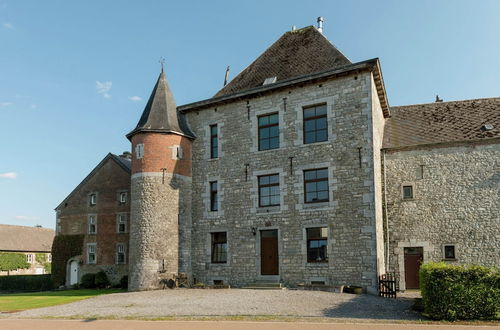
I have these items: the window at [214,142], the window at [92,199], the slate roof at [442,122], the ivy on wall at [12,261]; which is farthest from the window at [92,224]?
the ivy on wall at [12,261]

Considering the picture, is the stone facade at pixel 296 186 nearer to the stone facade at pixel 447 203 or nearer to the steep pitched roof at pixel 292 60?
the steep pitched roof at pixel 292 60

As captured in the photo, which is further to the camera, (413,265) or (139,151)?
(139,151)

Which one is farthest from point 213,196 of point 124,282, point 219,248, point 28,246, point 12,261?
point 28,246

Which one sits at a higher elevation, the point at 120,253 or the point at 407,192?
the point at 407,192

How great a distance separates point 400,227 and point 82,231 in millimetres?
18594

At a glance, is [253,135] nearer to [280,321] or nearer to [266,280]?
[266,280]

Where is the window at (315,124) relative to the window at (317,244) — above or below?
above

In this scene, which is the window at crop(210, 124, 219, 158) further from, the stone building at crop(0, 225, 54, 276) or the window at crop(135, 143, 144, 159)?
the stone building at crop(0, 225, 54, 276)

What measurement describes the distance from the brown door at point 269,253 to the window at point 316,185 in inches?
84.9

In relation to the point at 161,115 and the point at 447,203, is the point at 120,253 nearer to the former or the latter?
the point at 161,115

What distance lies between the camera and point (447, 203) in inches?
755

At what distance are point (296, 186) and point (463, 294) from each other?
900cm

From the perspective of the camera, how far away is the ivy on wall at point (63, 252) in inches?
1076

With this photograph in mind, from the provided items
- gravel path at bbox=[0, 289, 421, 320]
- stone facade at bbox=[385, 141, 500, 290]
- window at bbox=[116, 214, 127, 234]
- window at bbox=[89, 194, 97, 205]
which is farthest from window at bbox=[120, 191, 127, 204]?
stone facade at bbox=[385, 141, 500, 290]
